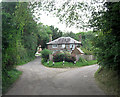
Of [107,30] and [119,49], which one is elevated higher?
[107,30]

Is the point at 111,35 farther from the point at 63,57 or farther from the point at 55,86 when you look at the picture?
the point at 63,57

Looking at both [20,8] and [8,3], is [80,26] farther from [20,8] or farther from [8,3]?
[8,3]

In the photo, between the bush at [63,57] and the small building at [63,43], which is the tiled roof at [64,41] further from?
the bush at [63,57]

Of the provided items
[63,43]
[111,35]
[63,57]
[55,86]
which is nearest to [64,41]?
[63,43]

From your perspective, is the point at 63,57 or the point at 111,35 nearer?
the point at 111,35

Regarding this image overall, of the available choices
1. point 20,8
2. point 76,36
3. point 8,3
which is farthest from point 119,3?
point 76,36

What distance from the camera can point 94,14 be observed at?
764 centimetres

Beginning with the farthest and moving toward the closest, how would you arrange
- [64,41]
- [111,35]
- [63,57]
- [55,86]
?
1. [64,41]
2. [63,57]
3. [55,86]
4. [111,35]

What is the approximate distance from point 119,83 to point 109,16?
3.29m

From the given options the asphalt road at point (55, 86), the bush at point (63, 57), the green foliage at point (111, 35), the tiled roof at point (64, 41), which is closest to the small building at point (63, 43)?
the tiled roof at point (64, 41)

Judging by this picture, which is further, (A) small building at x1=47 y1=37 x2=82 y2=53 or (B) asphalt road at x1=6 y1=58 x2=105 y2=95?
(A) small building at x1=47 y1=37 x2=82 y2=53

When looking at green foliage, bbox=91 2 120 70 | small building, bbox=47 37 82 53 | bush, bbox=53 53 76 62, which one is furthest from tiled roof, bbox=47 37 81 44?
green foliage, bbox=91 2 120 70

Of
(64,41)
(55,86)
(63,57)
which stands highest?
(64,41)

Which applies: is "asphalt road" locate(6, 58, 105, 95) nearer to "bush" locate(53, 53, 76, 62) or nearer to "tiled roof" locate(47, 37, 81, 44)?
"bush" locate(53, 53, 76, 62)
